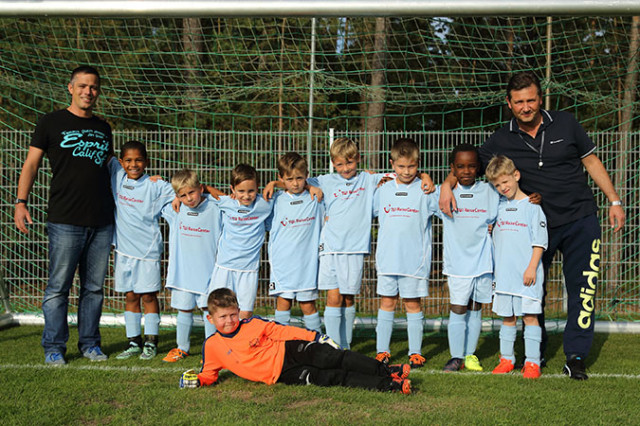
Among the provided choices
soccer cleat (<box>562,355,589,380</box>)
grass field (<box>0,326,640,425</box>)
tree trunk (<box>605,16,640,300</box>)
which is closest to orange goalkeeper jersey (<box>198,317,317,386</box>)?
grass field (<box>0,326,640,425</box>)

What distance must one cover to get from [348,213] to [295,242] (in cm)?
48

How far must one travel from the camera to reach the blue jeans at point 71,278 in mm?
4836

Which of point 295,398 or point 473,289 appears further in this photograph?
point 473,289

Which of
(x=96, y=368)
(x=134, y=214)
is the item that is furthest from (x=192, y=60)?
(x=96, y=368)

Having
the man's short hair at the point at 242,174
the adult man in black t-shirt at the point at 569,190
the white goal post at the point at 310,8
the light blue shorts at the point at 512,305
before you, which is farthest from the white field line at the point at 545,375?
the white goal post at the point at 310,8

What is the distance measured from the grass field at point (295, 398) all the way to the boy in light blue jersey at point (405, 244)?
0.42 meters

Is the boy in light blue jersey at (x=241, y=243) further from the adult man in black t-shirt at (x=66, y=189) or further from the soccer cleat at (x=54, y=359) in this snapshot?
the soccer cleat at (x=54, y=359)

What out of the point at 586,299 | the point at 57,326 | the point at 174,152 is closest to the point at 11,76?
the point at 174,152

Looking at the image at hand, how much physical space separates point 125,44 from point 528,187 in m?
6.12

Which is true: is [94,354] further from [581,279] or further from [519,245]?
[581,279]

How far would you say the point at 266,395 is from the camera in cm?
399

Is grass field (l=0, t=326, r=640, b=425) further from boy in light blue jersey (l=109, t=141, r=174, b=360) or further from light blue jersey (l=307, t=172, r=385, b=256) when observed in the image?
light blue jersey (l=307, t=172, r=385, b=256)

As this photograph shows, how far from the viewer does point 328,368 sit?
13.7 feet

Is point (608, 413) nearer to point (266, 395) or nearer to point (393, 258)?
point (393, 258)
